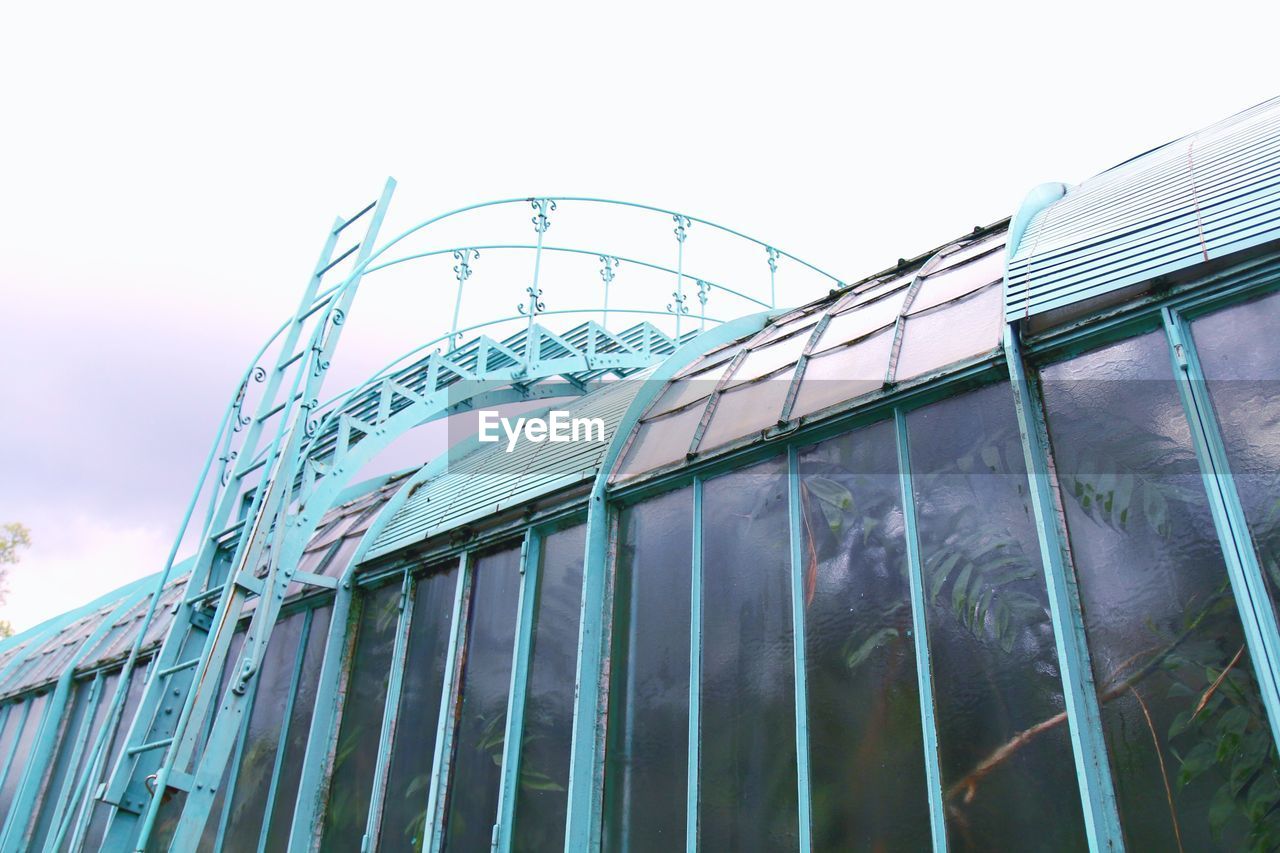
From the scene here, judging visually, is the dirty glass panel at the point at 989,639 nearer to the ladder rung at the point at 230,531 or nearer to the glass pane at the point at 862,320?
the glass pane at the point at 862,320

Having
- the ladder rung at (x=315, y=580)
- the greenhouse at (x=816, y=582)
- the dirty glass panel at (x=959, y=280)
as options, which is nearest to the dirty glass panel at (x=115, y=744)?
the greenhouse at (x=816, y=582)

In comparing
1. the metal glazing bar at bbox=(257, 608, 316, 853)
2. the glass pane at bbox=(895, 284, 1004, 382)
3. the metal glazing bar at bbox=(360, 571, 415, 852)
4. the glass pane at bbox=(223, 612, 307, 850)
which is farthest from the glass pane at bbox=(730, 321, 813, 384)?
the glass pane at bbox=(223, 612, 307, 850)

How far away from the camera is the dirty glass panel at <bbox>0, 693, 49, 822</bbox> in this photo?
16.1m

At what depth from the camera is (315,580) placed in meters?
11.9

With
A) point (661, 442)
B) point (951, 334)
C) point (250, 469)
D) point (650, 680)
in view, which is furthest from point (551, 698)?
point (250, 469)

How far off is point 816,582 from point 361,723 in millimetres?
6007

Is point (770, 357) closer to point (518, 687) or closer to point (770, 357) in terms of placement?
point (770, 357)

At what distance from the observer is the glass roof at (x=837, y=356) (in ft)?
26.9

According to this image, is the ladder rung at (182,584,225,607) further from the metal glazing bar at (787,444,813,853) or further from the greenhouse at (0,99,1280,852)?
the metal glazing bar at (787,444,813,853)

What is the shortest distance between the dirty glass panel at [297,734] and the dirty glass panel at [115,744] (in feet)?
11.5

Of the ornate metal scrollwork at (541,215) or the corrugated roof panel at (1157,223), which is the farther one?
the ornate metal scrollwork at (541,215)

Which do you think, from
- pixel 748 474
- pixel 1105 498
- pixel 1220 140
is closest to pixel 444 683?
pixel 748 474

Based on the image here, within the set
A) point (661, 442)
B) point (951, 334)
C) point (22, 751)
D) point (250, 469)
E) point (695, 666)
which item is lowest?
point (695, 666)

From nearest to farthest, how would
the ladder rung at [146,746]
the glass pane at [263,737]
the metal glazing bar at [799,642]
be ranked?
the metal glazing bar at [799,642] < the ladder rung at [146,746] < the glass pane at [263,737]
